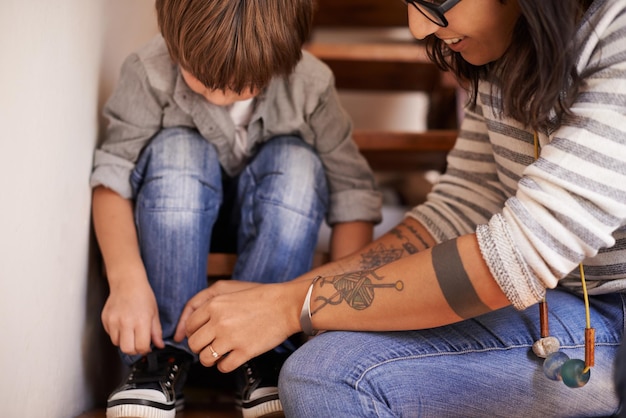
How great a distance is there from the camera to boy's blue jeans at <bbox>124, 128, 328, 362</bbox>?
1097 millimetres

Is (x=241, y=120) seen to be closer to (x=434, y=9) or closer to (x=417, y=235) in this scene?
(x=417, y=235)

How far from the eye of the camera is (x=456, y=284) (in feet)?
2.76

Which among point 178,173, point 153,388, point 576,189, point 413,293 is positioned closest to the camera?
point 576,189

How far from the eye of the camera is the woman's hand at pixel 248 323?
94 cm

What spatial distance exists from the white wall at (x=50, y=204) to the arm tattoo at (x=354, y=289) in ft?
1.15

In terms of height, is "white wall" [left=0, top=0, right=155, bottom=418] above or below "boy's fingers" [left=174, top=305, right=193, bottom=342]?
above

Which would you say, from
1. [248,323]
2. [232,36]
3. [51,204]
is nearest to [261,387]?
[248,323]

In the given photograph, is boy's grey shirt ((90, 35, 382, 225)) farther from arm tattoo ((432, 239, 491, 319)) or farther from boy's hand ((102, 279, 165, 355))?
arm tattoo ((432, 239, 491, 319))

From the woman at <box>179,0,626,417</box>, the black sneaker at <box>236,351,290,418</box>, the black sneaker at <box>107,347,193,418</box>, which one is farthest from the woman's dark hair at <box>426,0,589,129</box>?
the black sneaker at <box>107,347,193,418</box>

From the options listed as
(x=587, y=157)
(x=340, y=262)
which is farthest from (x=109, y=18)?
(x=587, y=157)

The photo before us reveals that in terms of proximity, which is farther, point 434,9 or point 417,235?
point 417,235

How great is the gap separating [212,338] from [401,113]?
1674 mm

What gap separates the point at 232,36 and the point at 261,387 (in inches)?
19.1

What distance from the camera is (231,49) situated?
96 cm
